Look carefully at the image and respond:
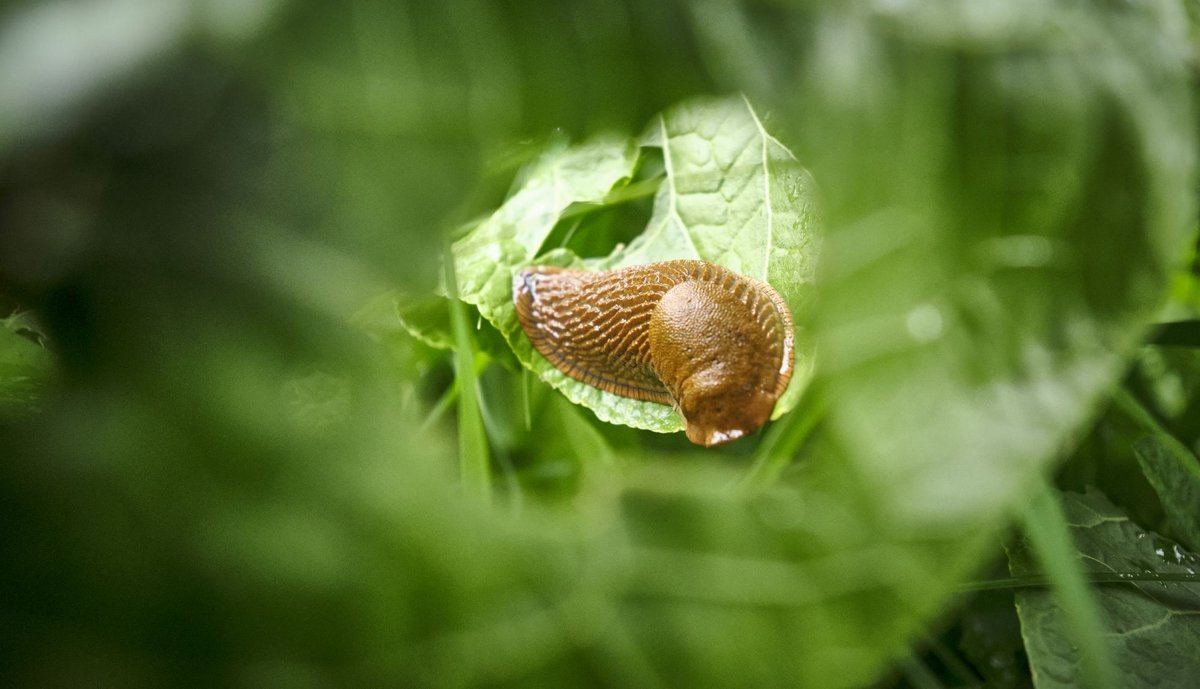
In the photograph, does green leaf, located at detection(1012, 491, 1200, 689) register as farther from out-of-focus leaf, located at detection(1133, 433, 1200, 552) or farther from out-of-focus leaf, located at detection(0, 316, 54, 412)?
out-of-focus leaf, located at detection(0, 316, 54, 412)

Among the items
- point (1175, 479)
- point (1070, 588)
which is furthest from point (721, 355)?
point (1175, 479)

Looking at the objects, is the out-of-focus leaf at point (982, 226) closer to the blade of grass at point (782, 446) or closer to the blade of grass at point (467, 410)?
the blade of grass at point (782, 446)

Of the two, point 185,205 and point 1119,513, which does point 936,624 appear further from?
point 185,205

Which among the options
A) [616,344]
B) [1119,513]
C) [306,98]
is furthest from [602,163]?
[1119,513]

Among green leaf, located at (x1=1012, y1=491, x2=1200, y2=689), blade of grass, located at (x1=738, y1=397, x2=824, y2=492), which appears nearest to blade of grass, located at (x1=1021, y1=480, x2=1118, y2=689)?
green leaf, located at (x1=1012, y1=491, x2=1200, y2=689)

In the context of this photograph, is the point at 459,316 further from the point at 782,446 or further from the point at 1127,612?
the point at 1127,612
